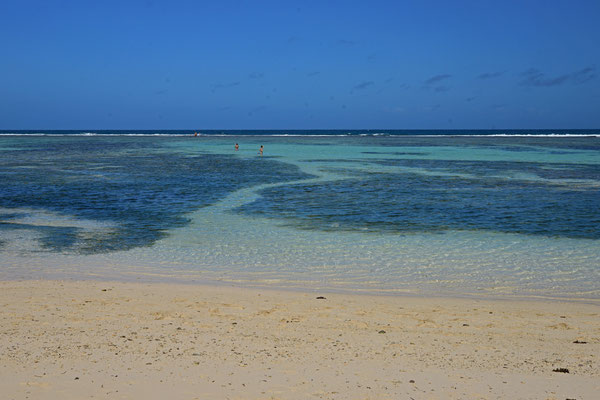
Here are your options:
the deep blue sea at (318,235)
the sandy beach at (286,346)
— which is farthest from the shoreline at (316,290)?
the sandy beach at (286,346)

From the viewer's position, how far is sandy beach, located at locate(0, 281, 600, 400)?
4863 mm

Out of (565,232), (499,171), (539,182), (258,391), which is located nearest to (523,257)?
(565,232)

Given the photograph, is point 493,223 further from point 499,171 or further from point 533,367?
point 499,171

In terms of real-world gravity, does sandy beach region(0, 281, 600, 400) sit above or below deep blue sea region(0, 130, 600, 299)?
above

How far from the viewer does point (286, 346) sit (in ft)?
19.6

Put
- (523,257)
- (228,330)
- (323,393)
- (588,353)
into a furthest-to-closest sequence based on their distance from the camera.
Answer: (523,257), (228,330), (588,353), (323,393)

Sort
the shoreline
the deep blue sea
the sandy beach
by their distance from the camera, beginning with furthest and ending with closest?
1. the deep blue sea
2. the shoreline
3. the sandy beach

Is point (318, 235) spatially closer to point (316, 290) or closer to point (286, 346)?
point (316, 290)

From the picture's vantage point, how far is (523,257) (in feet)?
35.9

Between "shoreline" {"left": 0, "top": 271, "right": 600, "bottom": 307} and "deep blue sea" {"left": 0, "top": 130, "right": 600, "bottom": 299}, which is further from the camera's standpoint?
"deep blue sea" {"left": 0, "top": 130, "right": 600, "bottom": 299}

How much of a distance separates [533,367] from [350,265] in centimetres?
520

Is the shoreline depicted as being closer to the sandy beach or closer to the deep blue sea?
the deep blue sea

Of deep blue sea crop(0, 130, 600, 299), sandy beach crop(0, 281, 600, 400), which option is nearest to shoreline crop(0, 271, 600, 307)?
deep blue sea crop(0, 130, 600, 299)

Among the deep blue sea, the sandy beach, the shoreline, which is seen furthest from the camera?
the deep blue sea
